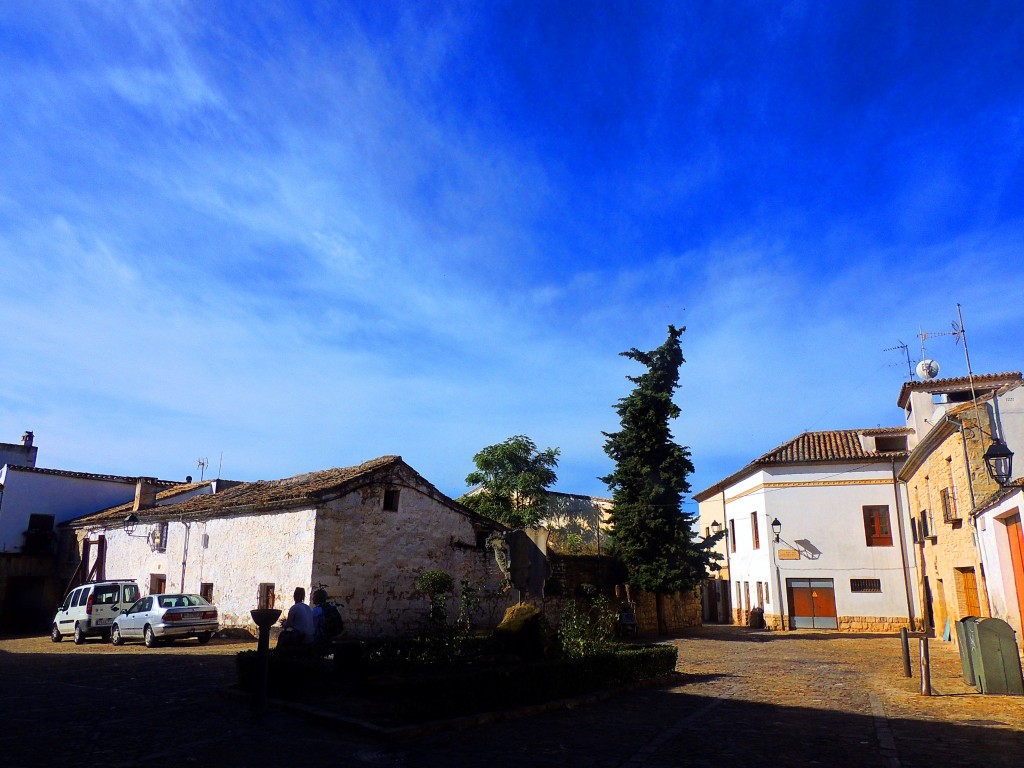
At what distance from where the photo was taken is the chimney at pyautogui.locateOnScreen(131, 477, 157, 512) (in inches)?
1203

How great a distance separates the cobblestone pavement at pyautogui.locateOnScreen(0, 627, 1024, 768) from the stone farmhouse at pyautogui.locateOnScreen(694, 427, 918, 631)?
642 inches

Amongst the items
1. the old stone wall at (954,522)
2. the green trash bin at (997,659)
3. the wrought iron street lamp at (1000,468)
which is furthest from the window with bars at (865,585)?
the green trash bin at (997,659)

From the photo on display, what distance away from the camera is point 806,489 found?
30.9 metres

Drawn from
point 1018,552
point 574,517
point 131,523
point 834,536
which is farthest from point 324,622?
point 574,517

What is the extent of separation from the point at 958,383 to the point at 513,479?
21.5m

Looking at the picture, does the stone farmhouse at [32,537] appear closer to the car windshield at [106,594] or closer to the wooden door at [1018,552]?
the car windshield at [106,594]

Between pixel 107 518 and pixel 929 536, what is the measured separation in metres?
32.8

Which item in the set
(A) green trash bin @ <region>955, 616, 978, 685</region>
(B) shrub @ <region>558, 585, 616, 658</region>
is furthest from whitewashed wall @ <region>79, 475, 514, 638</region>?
(A) green trash bin @ <region>955, 616, 978, 685</region>

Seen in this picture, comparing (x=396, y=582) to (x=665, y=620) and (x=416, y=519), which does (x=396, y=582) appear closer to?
(x=416, y=519)

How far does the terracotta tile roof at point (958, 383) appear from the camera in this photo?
26.0 metres

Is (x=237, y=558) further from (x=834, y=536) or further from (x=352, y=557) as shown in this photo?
(x=834, y=536)

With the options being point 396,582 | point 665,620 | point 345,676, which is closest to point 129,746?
point 345,676

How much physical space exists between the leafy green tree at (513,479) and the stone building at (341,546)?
44.2ft

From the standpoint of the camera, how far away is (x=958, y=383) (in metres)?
27.4
